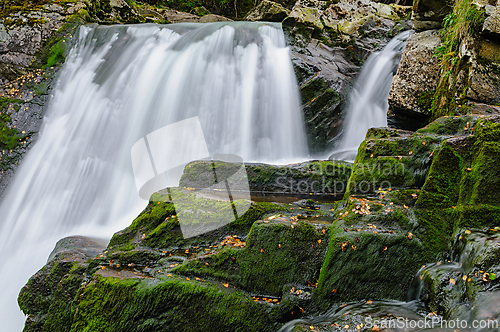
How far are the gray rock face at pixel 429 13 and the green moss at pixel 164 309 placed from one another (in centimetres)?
745

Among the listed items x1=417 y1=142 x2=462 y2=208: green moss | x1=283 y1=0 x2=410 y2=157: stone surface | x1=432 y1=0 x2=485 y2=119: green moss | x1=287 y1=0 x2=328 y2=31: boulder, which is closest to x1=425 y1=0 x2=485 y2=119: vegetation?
x1=432 y1=0 x2=485 y2=119: green moss

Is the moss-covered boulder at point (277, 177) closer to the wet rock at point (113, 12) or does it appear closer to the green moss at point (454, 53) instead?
the green moss at point (454, 53)

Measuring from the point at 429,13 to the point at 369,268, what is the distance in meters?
6.66

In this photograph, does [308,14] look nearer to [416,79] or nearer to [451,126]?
[416,79]

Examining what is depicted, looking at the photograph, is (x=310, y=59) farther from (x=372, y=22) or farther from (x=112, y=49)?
(x=112, y=49)

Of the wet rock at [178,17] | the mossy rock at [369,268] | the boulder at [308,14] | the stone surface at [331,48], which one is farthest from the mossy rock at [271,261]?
the wet rock at [178,17]

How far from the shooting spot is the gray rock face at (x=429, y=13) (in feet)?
22.3

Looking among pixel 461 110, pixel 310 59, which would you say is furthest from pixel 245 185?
pixel 310 59

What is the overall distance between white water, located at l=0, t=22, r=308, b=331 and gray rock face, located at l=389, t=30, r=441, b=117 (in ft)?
8.43

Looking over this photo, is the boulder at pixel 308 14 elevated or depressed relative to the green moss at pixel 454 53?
elevated

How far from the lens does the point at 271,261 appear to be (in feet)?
10.6

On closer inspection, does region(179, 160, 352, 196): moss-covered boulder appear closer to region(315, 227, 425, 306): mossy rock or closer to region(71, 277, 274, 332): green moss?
region(315, 227, 425, 306): mossy rock

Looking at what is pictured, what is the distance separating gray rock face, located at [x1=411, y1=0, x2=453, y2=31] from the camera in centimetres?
679

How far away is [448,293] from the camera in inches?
104
